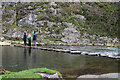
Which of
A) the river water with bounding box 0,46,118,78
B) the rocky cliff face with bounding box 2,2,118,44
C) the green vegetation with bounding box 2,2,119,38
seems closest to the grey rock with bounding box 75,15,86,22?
the rocky cliff face with bounding box 2,2,118,44

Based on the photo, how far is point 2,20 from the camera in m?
42.0

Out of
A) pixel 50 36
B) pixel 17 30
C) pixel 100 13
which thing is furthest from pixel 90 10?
pixel 17 30

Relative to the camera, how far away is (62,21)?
1581 inches

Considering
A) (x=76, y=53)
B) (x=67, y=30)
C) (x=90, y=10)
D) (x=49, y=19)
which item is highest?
(x=90, y=10)

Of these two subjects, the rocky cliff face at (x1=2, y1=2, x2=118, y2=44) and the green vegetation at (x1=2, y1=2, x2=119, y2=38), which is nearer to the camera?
the rocky cliff face at (x1=2, y1=2, x2=118, y2=44)

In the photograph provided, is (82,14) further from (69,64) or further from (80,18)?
(69,64)

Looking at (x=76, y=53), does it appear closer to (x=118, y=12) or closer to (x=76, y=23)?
(x=76, y=23)

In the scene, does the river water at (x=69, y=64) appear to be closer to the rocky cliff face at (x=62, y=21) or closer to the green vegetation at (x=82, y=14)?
the rocky cliff face at (x=62, y=21)

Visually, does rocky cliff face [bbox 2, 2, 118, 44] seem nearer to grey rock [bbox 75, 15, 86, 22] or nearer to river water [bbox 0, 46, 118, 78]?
grey rock [bbox 75, 15, 86, 22]

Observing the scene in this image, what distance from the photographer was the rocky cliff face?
36625 millimetres

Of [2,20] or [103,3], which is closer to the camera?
[2,20]

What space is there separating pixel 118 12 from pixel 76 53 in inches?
1431

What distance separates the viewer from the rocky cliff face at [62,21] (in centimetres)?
3662

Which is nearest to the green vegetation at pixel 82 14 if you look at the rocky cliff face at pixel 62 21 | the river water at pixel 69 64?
the rocky cliff face at pixel 62 21
